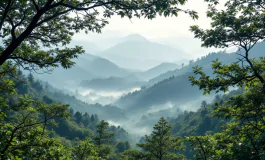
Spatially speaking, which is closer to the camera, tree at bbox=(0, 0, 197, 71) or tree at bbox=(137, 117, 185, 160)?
tree at bbox=(0, 0, 197, 71)

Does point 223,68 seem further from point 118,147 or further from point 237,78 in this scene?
point 118,147

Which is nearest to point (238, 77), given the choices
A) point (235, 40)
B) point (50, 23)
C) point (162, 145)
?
point (235, 40)

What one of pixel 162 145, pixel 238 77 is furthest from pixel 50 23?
pixel 162 145

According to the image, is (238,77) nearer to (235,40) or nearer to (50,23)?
(235,40)

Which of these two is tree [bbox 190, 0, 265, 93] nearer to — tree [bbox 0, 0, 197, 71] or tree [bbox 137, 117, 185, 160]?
tree [bbox 0, 0, 197, 71]

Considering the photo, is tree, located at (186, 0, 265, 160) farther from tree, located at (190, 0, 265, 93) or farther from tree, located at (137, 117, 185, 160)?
tree, located at (137, 117, 185, 160)

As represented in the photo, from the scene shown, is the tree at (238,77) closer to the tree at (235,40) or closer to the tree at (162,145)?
the tree at (235,40)

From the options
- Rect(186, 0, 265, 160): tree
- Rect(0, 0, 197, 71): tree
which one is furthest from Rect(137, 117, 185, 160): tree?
Rect(0, 0, 197, 71): tree

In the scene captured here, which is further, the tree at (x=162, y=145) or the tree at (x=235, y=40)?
the tree at (x=162, y=145)

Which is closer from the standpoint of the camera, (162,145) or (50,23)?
(50,23)

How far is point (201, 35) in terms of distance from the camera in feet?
41.0

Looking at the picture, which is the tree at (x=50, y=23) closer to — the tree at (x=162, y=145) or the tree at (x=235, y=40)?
the tree at (x=235, y=40)

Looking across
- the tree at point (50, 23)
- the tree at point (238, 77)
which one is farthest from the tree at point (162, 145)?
the tree at point (50, 23)

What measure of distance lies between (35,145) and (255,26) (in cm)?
1218
